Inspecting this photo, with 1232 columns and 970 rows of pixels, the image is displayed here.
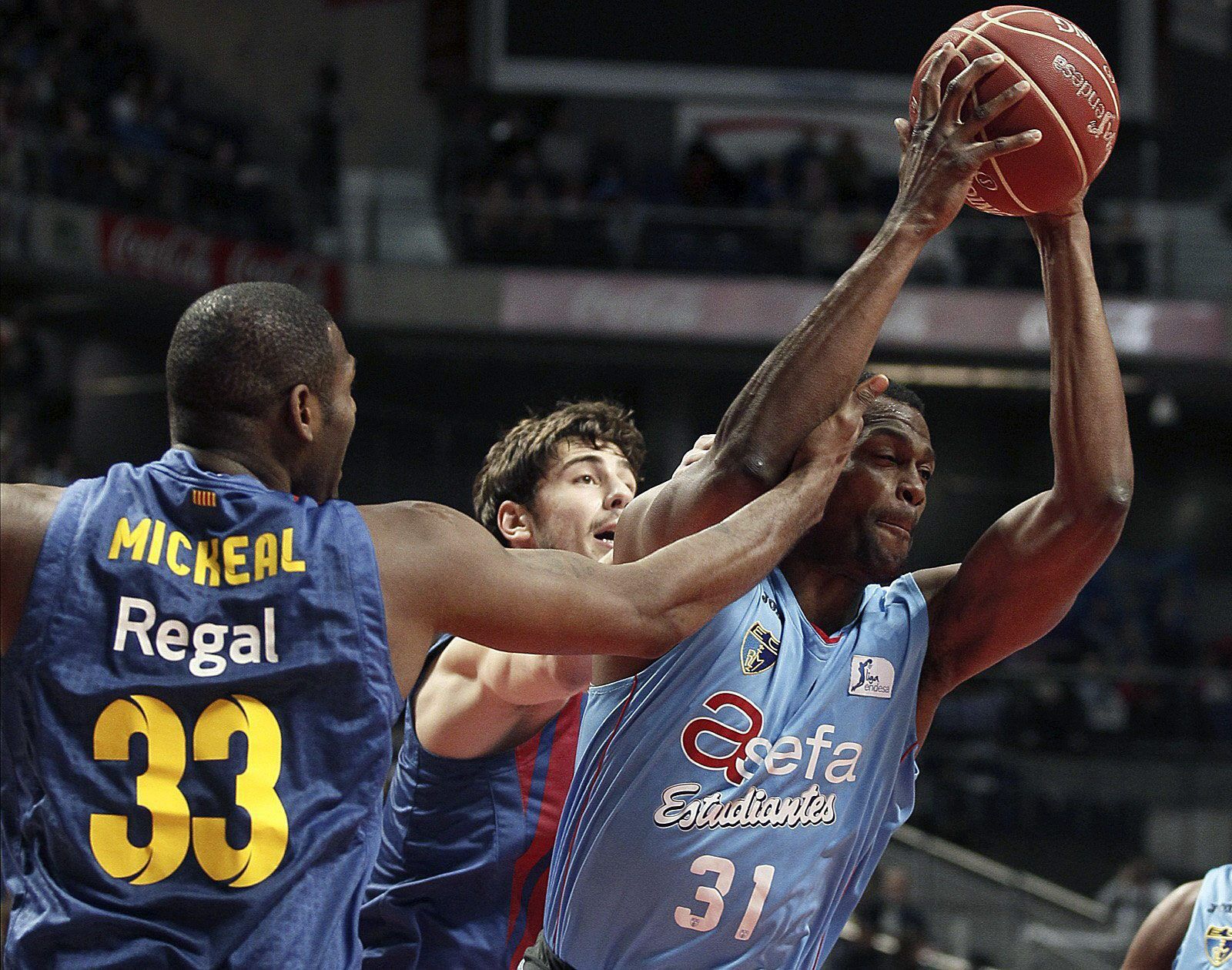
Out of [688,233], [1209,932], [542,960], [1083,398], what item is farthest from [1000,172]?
[688,233]

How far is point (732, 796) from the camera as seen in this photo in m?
A: 3.09

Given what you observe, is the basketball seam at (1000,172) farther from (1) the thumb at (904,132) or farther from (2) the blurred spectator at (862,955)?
(2) the blurred spectator at (862,955)

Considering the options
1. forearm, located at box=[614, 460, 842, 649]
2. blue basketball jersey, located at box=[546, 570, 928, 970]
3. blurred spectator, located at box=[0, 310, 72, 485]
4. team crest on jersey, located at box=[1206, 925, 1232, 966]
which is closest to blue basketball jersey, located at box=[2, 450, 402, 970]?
forearm, located at box=[614, 460, 842, 649]

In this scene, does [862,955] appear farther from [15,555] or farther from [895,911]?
[15,555]

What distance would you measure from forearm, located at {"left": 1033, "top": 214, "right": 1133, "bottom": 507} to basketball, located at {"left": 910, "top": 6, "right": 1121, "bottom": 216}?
17cm

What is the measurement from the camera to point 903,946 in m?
10.4

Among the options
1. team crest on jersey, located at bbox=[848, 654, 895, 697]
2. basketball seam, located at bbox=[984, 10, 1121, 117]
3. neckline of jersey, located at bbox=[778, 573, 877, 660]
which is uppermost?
basketball seam, located at bbox=[984, 10, 1121, 117]

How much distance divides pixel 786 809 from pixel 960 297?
15.5m

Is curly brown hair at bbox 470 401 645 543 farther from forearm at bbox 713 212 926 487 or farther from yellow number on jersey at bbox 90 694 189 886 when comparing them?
yellow number on jersey at bbox 90 694 189 886

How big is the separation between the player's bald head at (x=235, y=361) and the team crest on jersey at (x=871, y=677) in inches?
49.7

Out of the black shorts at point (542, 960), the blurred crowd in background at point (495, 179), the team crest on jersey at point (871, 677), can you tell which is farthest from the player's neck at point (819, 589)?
the blurred crowd in background at point (495, 179)

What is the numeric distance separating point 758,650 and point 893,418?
576 millimetres

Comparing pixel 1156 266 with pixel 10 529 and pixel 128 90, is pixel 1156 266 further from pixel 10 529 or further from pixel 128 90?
pixel 10 529

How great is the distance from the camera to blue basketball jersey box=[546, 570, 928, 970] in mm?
3078
